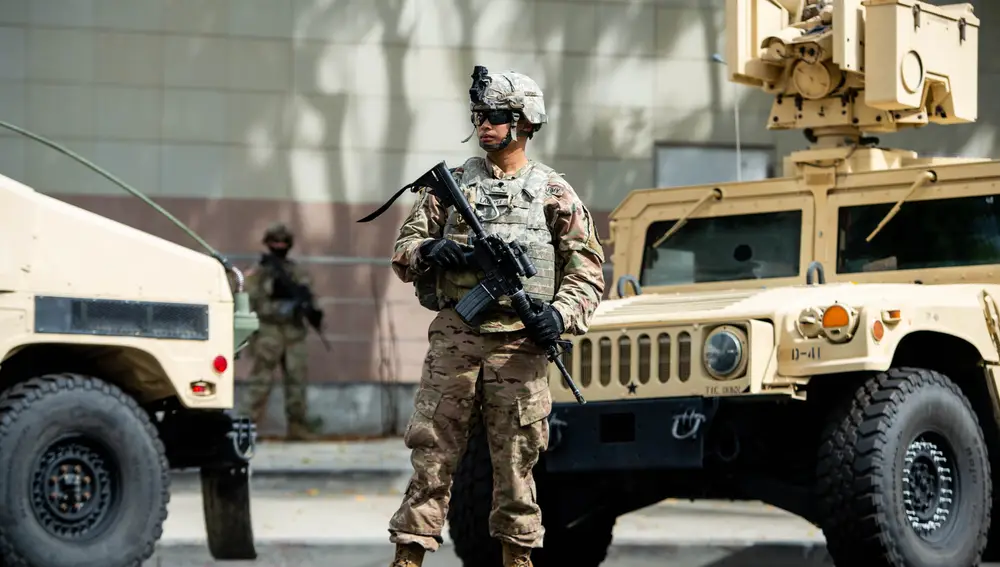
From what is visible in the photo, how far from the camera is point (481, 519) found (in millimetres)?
8172

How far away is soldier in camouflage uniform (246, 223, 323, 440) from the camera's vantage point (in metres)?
15.6

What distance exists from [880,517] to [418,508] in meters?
2.12

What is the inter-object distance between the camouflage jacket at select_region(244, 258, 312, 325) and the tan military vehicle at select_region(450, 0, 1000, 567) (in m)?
6.23

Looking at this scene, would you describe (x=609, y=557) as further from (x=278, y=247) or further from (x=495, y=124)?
(x=278, y=247)

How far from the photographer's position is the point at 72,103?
53.4 ft

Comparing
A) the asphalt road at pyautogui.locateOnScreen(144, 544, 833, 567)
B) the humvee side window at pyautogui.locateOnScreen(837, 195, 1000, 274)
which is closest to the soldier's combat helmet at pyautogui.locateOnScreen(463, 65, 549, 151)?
the humvee side window at pyautogui.locateOnScreen(837, 195, 1000, 274)

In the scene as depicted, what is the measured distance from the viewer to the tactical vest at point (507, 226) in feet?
20.8

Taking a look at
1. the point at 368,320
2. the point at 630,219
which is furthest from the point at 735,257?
the point at 368,320

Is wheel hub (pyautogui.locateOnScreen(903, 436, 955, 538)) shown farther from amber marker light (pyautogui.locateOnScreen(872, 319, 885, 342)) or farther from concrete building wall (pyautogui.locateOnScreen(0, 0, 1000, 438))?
concrete building wall (pyautogui.locateOnScreen(0, 0, 1000, 438))

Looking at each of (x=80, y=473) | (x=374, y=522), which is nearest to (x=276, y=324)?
(x=374, y=522)

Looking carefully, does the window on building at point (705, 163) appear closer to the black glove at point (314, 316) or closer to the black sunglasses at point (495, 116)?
the black glove at point (314, 316)

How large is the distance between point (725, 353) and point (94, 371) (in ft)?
8.48

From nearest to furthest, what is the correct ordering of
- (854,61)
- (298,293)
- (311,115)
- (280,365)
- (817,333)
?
(817,333) < (854,61) < (298,293) < (280,365) < (311,115)

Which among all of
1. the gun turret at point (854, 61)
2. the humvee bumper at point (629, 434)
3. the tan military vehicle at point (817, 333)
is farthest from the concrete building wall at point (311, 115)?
the humvee bumper at point (629, 434)
